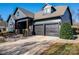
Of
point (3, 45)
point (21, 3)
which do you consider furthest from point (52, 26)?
point (3, 45)

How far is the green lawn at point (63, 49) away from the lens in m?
→ 3.62

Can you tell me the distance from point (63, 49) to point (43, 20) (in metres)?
0.67

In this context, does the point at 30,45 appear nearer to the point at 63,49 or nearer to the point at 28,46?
the point at 28,46

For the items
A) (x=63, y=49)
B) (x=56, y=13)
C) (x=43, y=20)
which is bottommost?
(x=63, y=49)

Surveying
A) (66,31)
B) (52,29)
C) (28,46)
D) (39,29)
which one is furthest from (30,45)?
(66,31)

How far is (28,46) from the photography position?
371 cm

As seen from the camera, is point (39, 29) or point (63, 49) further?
point (39, 29)

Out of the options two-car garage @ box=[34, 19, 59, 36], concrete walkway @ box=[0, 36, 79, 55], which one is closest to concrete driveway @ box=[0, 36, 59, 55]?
concrete walkway @ box=[0, 36, 79, 55]

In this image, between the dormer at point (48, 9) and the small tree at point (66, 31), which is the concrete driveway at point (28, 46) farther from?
the dormer at point (48, 9)

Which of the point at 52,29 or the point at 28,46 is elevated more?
the point at 52,29

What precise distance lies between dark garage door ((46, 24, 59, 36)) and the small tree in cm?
10

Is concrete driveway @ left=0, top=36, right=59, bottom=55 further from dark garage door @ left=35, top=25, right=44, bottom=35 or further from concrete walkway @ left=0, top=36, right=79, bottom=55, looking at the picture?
dark garage door @ left=35, top=25, right=44, bottom=35

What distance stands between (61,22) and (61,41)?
359 mm

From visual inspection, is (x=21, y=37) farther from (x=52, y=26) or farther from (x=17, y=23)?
(x=52, y=26)
